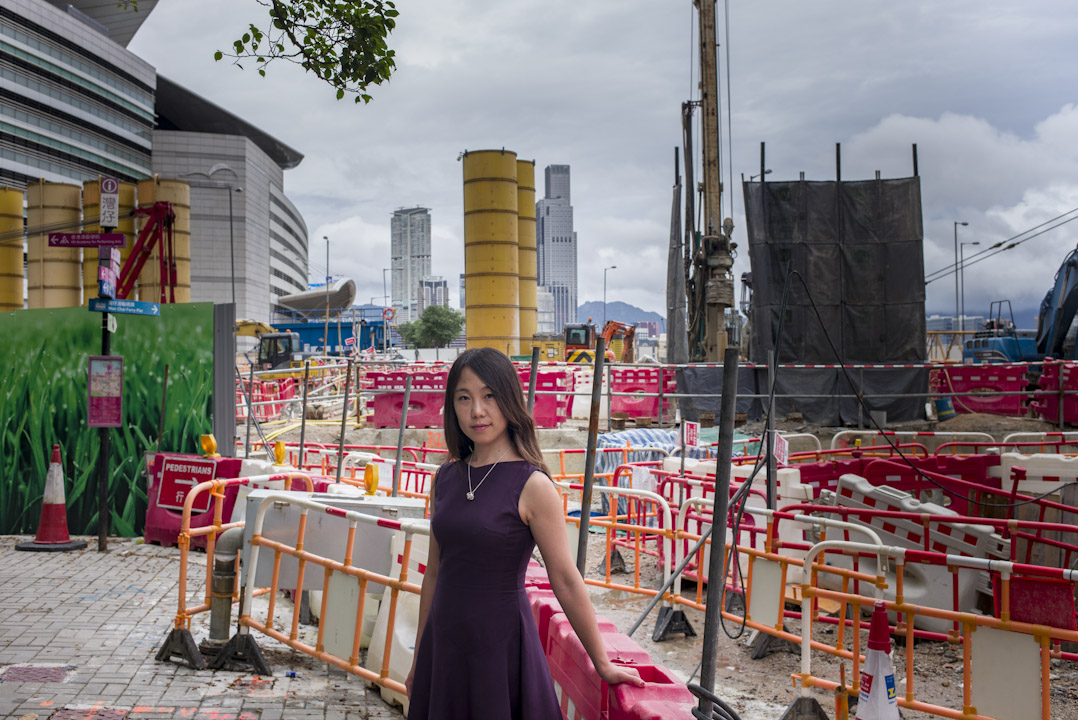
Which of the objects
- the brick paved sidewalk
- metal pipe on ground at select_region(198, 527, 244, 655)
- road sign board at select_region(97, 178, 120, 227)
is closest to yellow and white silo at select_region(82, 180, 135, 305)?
road sign board at select_region(97, 178, 120, 227)

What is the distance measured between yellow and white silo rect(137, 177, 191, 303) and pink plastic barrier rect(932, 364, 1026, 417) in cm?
2026

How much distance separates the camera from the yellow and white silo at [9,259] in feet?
94.2

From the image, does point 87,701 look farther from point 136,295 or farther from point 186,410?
point 136,295

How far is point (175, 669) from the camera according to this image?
4.98 meters

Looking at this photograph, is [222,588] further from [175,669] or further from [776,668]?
[776,668]

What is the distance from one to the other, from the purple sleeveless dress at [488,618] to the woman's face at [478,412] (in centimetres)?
12

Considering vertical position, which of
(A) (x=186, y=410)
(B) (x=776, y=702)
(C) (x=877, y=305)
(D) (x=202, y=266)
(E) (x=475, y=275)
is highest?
(D) (x=202, y=266)

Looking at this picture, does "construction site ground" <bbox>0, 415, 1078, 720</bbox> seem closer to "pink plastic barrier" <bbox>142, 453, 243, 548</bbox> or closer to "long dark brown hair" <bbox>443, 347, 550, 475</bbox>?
"pink plastic barrier" <bbox>142, 453, 243, 548</bbox>

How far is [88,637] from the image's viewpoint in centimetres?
561

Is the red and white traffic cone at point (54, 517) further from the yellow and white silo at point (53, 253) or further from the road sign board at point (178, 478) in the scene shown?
the yellow and white silo at point (53, 253)

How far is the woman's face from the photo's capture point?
246 centimetres

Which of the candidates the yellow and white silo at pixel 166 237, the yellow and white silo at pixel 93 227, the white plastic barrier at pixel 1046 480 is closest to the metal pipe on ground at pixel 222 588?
the white plastic barrier at pixel 1046 480

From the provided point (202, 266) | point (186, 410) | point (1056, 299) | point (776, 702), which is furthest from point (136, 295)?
point (202, 266)

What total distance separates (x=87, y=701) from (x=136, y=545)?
488cm
